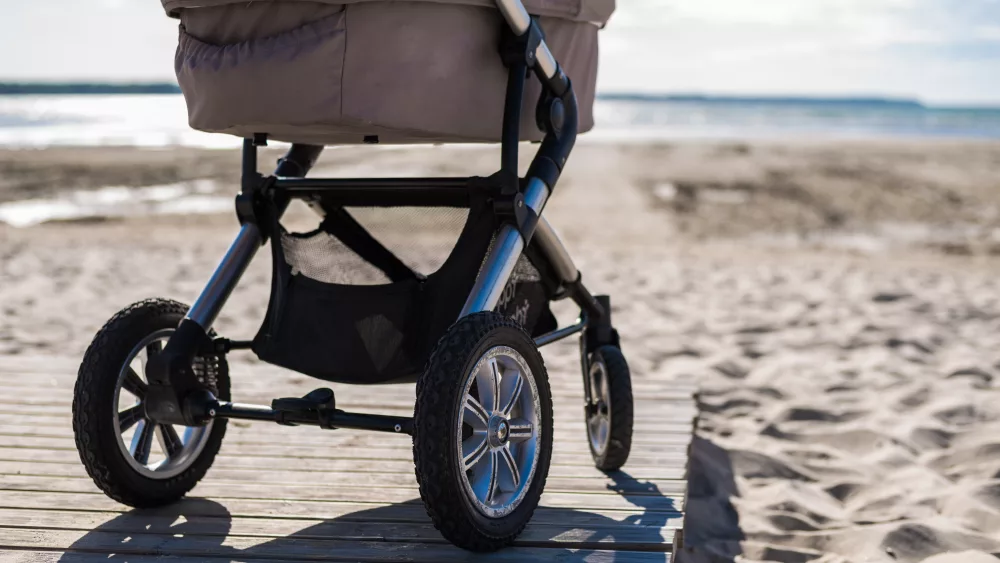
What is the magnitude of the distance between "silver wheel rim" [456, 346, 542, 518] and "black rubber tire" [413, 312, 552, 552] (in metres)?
0.05

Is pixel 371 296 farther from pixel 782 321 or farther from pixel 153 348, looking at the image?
pixel 782 321

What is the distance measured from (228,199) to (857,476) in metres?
12.3

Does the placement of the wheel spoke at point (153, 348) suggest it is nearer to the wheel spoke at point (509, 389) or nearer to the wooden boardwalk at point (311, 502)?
the wooden boardwalk at point (311, 502)

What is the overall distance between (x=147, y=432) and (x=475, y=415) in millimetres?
942

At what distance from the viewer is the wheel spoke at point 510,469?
2502 mm

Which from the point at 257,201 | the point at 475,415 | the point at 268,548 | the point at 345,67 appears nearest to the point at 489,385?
the point at 475,415

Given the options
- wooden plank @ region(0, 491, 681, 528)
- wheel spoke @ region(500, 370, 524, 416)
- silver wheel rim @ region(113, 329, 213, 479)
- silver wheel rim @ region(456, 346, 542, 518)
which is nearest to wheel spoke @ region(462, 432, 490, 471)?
silver wheel rim @ region(456, 346, 542, 518)

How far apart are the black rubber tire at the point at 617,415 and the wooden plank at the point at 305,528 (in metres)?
0.43

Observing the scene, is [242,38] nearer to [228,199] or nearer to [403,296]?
[403,296]

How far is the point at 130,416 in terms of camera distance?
2729mm

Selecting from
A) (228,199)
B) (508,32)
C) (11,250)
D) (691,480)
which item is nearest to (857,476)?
(691,480)

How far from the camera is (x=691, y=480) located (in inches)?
136

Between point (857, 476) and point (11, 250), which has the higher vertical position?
→ point (857, 476)

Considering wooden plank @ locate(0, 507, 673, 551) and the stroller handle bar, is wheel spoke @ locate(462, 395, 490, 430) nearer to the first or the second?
wooden plank @ locate(0, 507, 673, 551)
